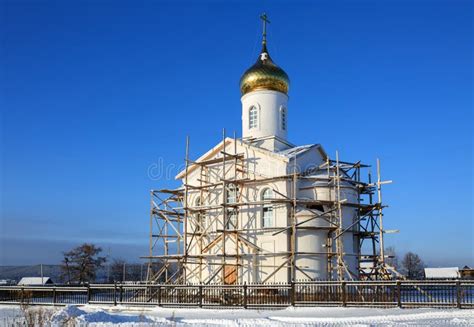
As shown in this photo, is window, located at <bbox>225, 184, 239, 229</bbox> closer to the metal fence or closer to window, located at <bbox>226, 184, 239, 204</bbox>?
window, located at <bbox>226, 184, 239, 204</bbox>

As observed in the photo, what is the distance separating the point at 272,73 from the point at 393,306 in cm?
1535

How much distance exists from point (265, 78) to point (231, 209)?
289 inches

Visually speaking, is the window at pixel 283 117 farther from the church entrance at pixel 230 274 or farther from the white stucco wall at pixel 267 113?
the church entrance at pixel 230 274

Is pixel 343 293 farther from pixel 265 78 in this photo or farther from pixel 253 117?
pixel 265 78

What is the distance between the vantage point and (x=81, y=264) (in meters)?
43.7

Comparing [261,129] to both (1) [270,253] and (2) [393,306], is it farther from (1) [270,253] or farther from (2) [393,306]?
(2) [393,306]

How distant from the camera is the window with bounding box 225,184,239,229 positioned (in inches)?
981

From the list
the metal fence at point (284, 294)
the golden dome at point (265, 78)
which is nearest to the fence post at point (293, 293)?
the metal fence at point (284, 294)

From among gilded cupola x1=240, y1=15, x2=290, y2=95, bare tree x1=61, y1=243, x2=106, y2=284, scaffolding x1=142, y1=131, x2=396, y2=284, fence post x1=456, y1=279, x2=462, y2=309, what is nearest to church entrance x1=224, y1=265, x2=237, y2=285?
scaffolding x1=142, y1=131, x2=396, y2=284

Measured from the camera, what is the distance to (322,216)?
77.1 feet

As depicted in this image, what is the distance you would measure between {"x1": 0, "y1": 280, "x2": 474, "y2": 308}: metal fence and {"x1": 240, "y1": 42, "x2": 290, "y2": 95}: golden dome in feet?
40.2

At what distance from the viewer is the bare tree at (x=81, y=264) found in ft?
143

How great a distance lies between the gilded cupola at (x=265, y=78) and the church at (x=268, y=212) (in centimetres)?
5

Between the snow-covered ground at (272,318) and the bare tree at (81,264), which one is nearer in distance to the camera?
the snow-covered ground at (272,318)
